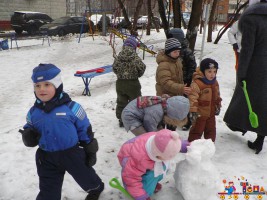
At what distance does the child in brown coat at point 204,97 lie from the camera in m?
3.07

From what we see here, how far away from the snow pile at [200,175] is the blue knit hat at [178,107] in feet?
1.01

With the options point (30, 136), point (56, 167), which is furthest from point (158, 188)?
point (30, 136)

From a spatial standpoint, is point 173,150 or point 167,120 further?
point 167,120

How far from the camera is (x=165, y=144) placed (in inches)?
79.0

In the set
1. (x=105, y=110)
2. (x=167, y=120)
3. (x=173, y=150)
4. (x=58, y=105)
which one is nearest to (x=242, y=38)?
(x=167, y=120)

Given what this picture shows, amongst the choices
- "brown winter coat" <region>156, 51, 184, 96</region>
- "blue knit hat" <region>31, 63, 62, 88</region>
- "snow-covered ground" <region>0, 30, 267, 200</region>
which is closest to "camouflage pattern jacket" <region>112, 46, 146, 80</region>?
"brown winter coat" <region>156, 51, 184, 96</region>

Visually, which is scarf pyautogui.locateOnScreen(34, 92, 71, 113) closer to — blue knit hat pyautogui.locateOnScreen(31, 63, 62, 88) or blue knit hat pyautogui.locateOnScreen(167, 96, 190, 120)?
blue knit hat pyautogui.locateOnScreen(31, 63, 62, 88)

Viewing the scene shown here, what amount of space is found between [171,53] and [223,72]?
17.0 ft

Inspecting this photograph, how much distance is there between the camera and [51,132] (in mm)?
2127

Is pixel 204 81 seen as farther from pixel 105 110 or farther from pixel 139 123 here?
pixel 105 110

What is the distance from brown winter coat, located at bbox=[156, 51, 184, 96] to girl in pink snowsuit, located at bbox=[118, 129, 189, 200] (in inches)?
44.6

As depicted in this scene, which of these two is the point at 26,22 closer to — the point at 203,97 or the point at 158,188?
the point at 203,97

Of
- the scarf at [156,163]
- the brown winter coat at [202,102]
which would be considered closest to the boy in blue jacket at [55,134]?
the scarf at [156,163]

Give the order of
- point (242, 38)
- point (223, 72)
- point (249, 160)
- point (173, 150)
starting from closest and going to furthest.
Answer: point (173, 150) → point (242, 38) → point (249, 160) → point (223, 72)
